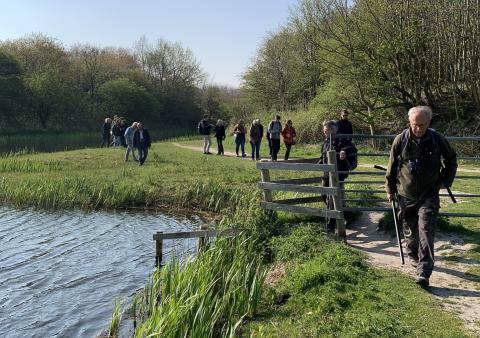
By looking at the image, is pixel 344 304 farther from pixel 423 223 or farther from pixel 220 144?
pixel 220 144

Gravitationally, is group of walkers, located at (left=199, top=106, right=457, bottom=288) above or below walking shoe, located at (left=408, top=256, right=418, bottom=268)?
above

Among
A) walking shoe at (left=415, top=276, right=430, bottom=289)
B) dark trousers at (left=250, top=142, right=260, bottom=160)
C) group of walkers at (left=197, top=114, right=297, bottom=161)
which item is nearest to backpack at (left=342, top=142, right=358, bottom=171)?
walking shoe at (left=415, top=276, right=430, bottom=289)

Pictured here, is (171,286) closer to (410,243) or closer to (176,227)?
(410,243)

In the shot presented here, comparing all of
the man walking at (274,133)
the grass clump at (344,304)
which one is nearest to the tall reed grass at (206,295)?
the grass clump at (344,304)

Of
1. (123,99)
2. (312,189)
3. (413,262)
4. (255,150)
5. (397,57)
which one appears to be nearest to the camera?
(413,262)

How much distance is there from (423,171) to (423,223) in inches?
26.3

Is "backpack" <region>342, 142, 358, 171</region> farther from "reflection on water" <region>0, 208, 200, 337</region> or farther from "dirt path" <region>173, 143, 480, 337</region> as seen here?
"reflection on water" <region>0, 208, 200, 337</region>

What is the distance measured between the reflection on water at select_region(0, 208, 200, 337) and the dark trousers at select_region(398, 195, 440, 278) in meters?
4.50

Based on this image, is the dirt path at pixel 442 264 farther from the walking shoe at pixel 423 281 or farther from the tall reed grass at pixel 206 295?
the tall reed grass at pixel 206 295

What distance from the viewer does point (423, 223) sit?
6480 millimetres

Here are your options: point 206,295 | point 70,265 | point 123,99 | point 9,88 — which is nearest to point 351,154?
point 206,295

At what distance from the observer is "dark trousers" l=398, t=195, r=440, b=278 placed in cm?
635

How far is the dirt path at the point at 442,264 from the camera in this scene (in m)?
5.75

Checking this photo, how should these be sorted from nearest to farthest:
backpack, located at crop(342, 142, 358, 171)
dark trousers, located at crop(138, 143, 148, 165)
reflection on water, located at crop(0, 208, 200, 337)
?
reflection on water, located at crop(0, 208, 200, 337), backpack, located at crop(342, 142, 358, 171), dark trousers, located at crop(138, 143, 148, 165)
